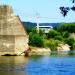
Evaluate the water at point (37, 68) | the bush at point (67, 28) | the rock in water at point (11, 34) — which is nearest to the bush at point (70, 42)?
the bush at point (67, 28)

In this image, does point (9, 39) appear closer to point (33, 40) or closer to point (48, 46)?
point (33, 40)

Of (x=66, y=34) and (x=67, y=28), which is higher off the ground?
(x=67, y=28)

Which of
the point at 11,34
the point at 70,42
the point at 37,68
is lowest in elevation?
the point at 70,42

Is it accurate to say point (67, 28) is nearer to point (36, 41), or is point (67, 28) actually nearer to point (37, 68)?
point (36, 41)

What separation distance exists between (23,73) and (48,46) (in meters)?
82.9

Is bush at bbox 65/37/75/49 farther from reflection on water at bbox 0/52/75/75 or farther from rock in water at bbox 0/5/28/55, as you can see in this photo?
reflection on water at bbox 0/52/75/75

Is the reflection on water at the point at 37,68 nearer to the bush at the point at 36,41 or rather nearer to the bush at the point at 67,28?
the bush at the point at 36,41

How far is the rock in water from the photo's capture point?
81.6 meters

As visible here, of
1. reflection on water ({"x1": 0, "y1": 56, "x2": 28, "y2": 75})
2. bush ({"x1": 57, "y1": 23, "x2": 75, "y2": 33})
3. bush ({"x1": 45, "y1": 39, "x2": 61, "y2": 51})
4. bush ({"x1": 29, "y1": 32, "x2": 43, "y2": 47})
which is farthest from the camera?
bush ({"x1": 57, "y1": 23, "x2": 75, "y2": 33})

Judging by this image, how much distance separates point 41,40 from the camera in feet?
357

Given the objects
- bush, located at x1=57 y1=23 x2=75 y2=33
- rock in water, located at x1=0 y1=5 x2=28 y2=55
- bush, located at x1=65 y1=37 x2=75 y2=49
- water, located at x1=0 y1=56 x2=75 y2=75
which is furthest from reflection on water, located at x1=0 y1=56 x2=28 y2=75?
bush, located at x1=57 y1=23 x2=75 y2=33

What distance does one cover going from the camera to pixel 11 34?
81.8 m

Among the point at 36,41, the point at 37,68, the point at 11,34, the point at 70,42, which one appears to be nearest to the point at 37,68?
the point at 37,68

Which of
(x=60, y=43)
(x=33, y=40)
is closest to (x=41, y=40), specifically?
(x=33, y=40)
